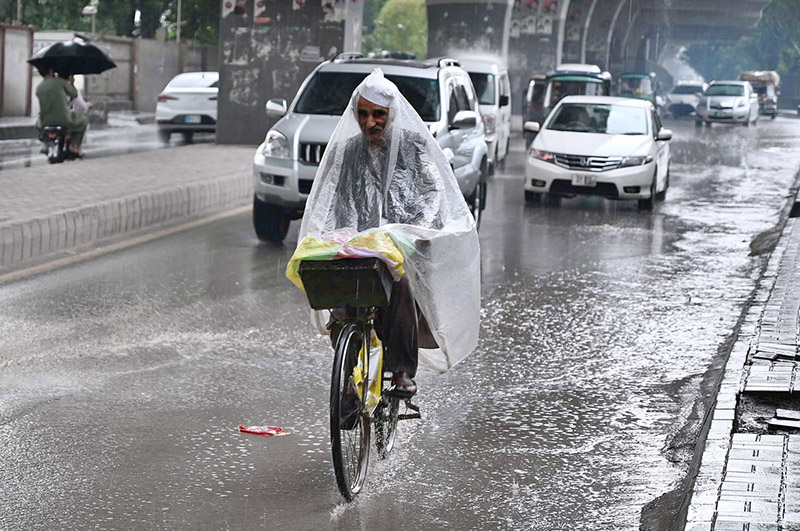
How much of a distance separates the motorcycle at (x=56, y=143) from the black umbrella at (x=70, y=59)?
4.34 feet

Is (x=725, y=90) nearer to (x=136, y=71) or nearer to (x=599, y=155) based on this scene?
(x=136, y=71)

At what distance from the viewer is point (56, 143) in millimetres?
20688

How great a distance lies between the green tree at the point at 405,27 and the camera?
114 m

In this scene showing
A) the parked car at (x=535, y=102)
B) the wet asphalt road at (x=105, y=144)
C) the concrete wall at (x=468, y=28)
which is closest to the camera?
the wet asphalt road at (x=105, y=144)

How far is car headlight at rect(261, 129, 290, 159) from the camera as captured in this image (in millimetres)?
13391

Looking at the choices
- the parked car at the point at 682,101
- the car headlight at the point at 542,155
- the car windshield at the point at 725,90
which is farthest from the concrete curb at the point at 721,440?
the parked car at the point at 682,101

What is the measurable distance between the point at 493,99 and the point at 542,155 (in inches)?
281

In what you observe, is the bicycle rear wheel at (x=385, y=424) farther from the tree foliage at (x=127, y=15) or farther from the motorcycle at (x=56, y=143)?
the tree foliage at (x=127, y=15)

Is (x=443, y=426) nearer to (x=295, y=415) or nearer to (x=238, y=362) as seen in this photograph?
(x=295, y=415)

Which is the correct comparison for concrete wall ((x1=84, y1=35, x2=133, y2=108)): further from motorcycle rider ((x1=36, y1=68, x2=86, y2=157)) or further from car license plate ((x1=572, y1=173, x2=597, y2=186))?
car license plate ((x1=572, y1=173, x2=597, y2=186))

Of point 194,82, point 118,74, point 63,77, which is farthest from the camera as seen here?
point 118,74

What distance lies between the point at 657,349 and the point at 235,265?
4.35 metres

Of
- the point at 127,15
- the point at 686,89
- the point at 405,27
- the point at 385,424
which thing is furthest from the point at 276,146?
the point at 405,27

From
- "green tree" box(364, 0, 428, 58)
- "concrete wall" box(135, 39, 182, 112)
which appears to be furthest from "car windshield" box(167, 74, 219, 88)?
"green tree" box(364, 0, 428, 58)
